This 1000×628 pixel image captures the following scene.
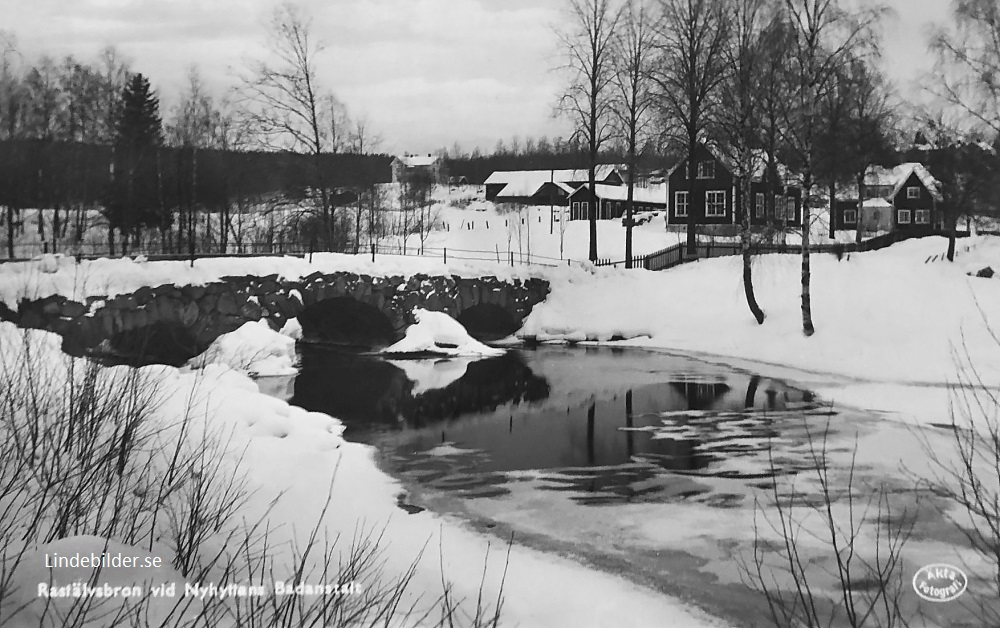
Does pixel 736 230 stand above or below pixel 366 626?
above

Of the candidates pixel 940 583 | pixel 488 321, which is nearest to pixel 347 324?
pixel 488 321

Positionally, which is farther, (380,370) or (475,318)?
(475,318)

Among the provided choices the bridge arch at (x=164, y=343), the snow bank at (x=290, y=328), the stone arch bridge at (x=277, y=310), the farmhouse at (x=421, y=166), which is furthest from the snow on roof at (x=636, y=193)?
the bridge arch at (x=164, y=343)

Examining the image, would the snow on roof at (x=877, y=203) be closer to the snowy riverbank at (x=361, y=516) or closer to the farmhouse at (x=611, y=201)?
the farmhouse at (x=611, y=201)

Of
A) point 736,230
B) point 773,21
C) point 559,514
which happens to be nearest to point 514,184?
point 736,230

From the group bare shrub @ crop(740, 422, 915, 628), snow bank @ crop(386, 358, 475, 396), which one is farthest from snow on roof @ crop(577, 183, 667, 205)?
bare shrub @ crop(740, 422, 915, 628)

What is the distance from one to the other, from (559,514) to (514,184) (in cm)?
6109

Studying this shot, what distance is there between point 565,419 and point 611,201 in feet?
146

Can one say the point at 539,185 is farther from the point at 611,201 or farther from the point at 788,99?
the point at 788,99

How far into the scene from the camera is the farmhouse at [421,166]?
76.7 meters

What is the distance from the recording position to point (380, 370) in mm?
20312

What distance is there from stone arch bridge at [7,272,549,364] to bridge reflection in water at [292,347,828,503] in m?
2.14

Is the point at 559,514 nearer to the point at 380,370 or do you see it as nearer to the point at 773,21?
the point at 380,370

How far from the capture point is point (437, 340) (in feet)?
78.6
